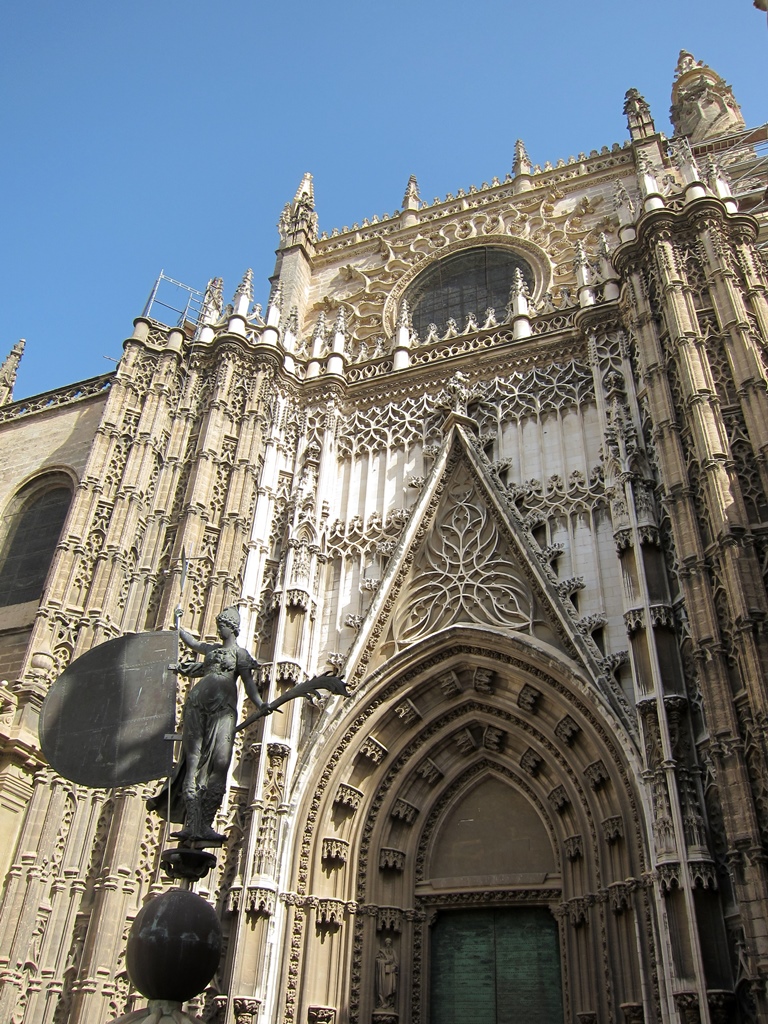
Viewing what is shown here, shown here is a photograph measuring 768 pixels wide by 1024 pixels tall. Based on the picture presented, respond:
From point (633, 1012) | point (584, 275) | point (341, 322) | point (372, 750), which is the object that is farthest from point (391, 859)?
point (341, 322)

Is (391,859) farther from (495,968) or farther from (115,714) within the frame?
(115,714)

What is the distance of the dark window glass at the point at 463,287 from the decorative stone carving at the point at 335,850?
1143 cm

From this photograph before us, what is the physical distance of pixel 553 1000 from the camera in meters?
11.6

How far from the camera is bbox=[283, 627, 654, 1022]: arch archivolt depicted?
1120 cm

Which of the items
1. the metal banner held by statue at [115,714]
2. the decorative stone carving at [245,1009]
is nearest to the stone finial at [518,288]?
the metal banner held by statue at [115,714]

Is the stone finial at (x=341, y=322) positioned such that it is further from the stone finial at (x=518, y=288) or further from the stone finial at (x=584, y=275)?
the stone finial at (x=584, y=275)

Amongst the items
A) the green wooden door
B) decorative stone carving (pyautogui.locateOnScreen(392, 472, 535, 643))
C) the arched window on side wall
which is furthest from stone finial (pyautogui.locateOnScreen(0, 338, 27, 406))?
the green wooden door

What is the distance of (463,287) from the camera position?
20.7 meters

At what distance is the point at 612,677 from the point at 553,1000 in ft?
13.8

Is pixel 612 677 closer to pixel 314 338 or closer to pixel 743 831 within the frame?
pixel 743 831

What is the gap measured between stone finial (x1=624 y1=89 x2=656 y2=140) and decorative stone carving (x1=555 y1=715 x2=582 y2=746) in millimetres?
14222

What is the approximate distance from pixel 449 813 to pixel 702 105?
899 inches

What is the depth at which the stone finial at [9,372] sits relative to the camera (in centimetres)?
2233

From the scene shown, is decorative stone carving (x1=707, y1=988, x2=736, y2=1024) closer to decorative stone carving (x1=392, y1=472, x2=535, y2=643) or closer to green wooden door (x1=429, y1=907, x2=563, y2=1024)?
green wooden door (x1=429, y1=907, x2=563, y2=1024)
